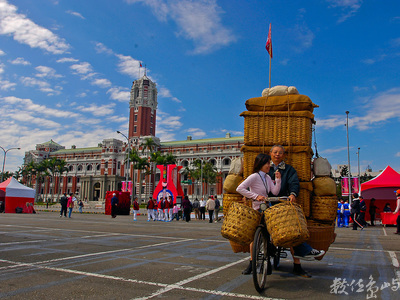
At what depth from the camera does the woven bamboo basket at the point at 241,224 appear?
434cm

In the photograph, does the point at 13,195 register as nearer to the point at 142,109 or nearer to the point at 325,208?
the point at 325,208

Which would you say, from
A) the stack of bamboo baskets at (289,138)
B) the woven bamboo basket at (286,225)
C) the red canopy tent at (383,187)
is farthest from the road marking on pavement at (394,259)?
the red canopy tent at (383,187)

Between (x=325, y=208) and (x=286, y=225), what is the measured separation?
164 centimetres

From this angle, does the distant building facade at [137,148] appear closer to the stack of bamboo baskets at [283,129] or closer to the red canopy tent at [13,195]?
the red canopy tent at [13,195]

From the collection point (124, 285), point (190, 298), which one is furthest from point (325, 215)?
point (124, 285)

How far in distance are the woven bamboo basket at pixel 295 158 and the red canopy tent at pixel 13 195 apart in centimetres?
3120

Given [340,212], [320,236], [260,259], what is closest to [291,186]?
[320,236]

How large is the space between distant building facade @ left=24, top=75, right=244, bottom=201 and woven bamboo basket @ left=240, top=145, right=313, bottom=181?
76.5 meters

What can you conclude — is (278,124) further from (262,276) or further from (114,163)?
(114,163)

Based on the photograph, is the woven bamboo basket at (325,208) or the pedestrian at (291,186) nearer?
the pedestrian at (291,186)

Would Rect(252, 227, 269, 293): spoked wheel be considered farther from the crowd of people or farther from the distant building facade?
the distant building facade

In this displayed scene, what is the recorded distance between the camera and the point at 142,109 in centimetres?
9744

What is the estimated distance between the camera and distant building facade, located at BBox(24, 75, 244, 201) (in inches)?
3386

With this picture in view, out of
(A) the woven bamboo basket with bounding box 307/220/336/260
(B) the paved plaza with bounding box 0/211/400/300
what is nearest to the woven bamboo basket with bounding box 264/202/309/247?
(B) the paved plaza with bounding box 0/211/400/300
